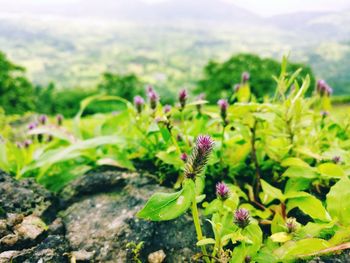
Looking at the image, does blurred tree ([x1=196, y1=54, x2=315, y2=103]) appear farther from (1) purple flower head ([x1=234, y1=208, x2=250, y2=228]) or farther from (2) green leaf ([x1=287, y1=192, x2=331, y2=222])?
(1) purple flower head ([x1=234, y1=208, x2=250, y2=228])

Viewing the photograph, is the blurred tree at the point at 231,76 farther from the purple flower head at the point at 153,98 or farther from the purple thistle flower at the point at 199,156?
the purple thistle flower at the point at 199,156

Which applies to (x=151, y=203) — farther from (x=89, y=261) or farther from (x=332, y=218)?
(x=332, y=218)

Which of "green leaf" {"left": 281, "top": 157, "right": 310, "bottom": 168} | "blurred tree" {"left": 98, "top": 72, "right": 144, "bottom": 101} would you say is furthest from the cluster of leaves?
"blurred tree" {"left": 98, "top": 72, "right": 144, "bottom": 101}

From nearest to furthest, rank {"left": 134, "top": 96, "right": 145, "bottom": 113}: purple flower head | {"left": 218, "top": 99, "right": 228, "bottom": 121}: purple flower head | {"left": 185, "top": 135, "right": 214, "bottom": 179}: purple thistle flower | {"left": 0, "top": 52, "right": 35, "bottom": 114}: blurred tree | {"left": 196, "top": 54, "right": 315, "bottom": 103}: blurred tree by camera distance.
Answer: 1. {"left": 185, "top": 135, "right": 214, "bottom": 179}: purple thistle flower
2. {"left": 218, "top": 99, "right": 228, "bottom": 121}: purple flower head
3. {"left": 134, "top": 96, "right": 145, "bottom": 113}: purple flower head
4. {"left": 0, "top": 52, "right": 35, "bottom": 114}: blurred tree
5. {"left": 196, "top": 54, "right": 315, "bottom": 103}: blurred tree

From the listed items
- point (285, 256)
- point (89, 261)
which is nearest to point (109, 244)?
point (89, 261)

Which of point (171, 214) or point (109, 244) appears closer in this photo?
point (171, 214)

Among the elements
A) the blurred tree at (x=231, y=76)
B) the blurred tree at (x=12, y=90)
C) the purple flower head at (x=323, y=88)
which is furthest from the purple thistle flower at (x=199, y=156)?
the blurred tree at (x=231, y=76)
